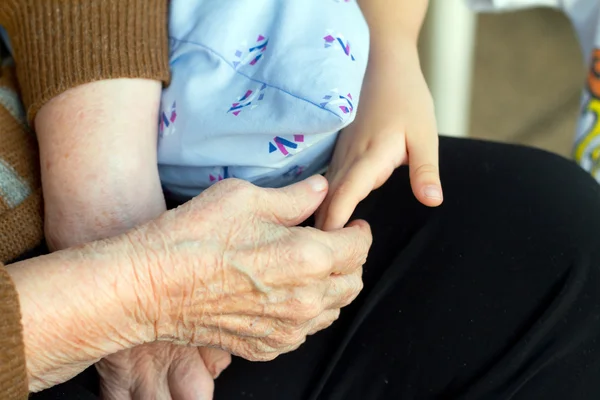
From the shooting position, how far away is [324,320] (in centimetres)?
68

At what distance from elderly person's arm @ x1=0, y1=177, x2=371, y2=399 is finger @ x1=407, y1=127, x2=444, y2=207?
3.4 inches

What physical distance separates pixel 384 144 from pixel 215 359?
0.29 metres

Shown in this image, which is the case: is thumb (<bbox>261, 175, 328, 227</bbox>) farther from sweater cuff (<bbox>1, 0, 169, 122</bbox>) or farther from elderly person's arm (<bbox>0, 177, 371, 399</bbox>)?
sweater cuff (<bbox>1, 0, 169, 122</bbox>)

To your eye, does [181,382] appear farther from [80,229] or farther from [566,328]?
[566,328]

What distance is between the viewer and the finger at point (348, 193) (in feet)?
2.23

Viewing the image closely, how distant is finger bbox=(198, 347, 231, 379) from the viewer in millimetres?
695

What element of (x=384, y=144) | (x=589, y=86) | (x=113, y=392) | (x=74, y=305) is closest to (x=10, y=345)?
(x=74, y=305)

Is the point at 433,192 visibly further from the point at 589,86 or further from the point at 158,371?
the point at 589,86

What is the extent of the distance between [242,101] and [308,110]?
0.08 meters

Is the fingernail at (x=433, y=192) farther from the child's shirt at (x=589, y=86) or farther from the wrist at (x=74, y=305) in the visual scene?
the child's shirt at (x=589, y=86)

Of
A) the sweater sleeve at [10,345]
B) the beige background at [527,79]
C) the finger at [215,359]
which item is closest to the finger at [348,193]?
the finger at [215,359]

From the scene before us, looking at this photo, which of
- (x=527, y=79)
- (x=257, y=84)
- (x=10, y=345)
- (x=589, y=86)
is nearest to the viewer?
(x=10, y=345)

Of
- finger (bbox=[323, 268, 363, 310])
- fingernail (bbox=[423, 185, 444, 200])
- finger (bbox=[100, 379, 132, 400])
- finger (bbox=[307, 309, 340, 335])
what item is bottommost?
finger (bbox=[100, 379, 132, 400])

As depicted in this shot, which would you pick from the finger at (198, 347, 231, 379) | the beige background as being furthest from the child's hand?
the beige background
